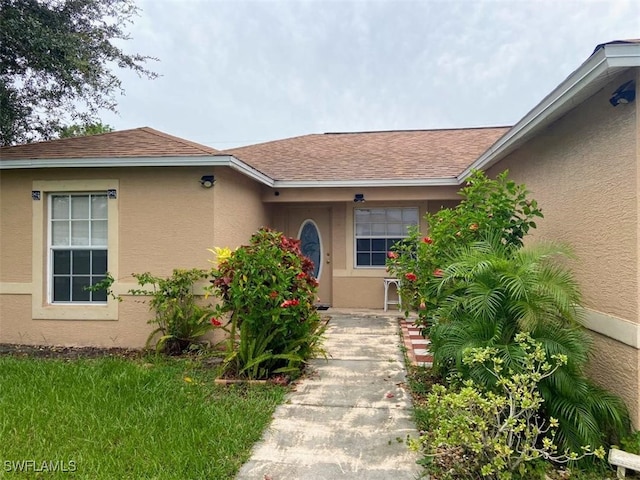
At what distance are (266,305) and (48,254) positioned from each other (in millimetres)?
4272

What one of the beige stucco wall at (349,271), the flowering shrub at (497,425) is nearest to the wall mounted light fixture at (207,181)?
the beige stucco wall at (349,271)

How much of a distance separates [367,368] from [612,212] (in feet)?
10.8

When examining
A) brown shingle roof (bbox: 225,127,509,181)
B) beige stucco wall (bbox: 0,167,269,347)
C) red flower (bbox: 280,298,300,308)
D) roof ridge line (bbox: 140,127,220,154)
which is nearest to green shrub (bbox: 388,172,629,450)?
red flower (bbox: 280,298,300,308)

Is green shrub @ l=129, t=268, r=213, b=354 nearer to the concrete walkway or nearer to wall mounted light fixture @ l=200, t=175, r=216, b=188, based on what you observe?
wall mounted light fixture @ l=200, t=175, r=216, b=188

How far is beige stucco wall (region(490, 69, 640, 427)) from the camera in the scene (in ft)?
10.2

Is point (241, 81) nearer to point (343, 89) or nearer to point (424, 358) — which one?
point (343, 89)

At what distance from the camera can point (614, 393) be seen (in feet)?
11.0

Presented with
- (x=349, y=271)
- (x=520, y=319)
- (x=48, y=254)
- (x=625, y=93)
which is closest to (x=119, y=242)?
(x=48, y=254)

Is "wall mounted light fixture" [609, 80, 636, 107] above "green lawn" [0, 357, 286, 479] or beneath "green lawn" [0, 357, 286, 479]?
above

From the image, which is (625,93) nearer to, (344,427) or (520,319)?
(520,319)

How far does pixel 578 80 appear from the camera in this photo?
10.8 ft

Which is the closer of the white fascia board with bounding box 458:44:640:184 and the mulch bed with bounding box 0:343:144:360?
the white fascia board with bounding box 458:44:640:184

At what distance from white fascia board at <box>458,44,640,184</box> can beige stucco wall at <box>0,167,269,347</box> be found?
4.47 meters

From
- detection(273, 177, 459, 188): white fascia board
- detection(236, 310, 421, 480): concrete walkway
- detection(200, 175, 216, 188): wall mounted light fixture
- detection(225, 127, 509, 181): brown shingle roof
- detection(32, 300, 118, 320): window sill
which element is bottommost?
detection(236, 310, 421, 480): concrete walkway
